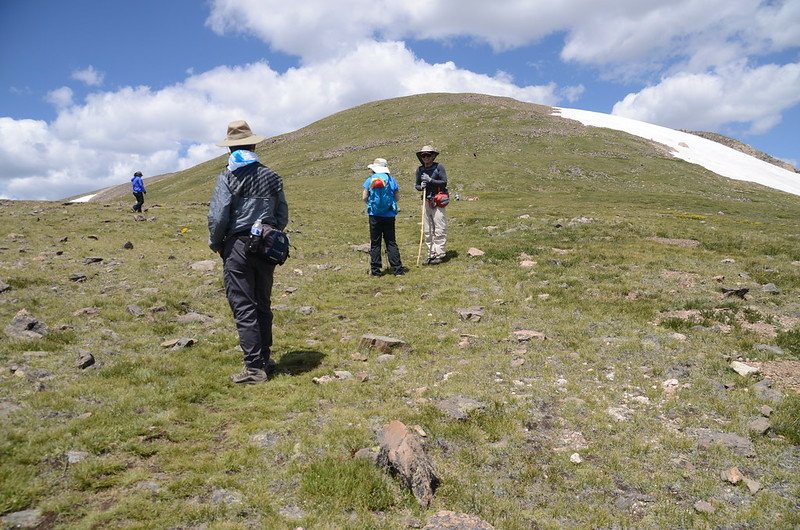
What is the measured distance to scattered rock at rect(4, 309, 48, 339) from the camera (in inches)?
365

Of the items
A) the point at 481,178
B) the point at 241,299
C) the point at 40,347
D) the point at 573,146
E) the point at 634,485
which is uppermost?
the point at 573,146

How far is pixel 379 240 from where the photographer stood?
619 inches

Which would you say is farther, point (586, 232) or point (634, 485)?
point (586, 232)

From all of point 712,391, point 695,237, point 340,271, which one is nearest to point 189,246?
point 340,271

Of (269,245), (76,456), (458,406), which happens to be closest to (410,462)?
(458,406)

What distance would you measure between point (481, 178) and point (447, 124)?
90.9ft

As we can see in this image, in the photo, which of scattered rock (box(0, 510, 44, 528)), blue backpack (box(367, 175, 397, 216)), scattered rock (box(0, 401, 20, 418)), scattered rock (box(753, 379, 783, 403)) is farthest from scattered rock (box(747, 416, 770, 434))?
blue backpack (box(367, 175, 397, 216))

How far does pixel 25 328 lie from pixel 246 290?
484cm

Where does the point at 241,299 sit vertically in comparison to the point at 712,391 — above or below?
above

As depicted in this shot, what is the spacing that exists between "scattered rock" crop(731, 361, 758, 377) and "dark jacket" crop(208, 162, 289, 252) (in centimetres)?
800

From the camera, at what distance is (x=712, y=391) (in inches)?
290

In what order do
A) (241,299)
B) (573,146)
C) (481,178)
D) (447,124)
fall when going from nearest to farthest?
(241,299) → (481,178) → (573,146) → (447,124)

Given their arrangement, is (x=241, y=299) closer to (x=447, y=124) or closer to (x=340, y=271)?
(x=340, y=271)

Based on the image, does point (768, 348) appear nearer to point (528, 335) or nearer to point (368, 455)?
point (528, 335)
